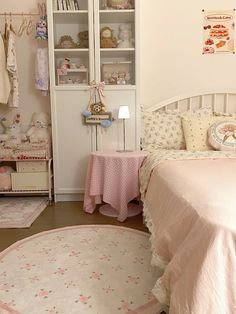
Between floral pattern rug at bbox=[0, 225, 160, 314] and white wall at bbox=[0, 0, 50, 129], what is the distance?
63.0 inches

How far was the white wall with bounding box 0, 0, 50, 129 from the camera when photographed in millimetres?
3412

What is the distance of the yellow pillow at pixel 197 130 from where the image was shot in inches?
116

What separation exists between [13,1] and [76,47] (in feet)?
2.84

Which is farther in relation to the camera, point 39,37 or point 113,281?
point 39,37

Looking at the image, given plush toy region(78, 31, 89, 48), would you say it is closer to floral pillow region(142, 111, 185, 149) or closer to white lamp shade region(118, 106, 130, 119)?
white lamp shade region(118, 106, 130, 119)

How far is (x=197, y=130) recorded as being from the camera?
2.99 m

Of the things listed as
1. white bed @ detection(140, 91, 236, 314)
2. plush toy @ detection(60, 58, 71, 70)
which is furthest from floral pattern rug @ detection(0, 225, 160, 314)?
plush toy @ detection(60, 58, 71, 70)

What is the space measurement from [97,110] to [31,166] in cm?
89

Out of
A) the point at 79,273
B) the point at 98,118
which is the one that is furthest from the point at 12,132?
the point at 79,273

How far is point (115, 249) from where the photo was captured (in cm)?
223

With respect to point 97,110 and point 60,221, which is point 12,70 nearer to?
point 97,110

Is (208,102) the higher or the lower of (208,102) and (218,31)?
the lower

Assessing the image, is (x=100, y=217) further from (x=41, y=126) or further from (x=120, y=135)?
(x=41, y=126)

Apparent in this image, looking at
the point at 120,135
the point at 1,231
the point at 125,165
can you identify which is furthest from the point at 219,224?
the point at 120,135
